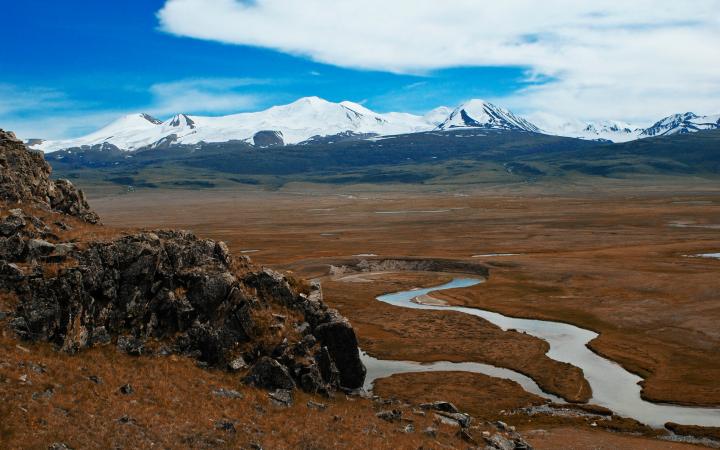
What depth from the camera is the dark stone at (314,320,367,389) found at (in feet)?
130

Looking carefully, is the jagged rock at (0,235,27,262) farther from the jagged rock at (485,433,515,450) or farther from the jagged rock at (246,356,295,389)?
the jagged rock at (485,433,515,450)

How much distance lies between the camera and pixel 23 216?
1369 inches

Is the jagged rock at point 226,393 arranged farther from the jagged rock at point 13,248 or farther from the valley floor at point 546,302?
the valley floor at point 546,302

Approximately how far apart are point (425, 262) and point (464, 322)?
156 ft

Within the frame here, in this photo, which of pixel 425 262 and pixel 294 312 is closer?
pixel 294 312

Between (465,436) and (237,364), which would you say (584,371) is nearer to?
(465,436)

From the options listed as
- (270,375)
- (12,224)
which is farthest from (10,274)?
(270,375)

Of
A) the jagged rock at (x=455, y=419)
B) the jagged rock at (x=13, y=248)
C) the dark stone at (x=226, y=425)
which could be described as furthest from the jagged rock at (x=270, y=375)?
the jagged rock at (x=13, y=248)

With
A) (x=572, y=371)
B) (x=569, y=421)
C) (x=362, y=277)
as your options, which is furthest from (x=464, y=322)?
(x=362, y=277)

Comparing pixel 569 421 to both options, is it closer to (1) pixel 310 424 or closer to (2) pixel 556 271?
(1) pixel 310 424

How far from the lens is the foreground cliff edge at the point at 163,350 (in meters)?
26.4

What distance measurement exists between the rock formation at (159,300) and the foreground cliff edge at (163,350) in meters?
0.08

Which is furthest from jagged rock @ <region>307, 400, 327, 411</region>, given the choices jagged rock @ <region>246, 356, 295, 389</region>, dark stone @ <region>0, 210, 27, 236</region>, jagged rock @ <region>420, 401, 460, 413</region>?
dark stone @ <region>0, 210, 27, 236</region>

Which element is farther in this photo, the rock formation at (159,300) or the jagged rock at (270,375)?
the jagged rock at (270,375)
